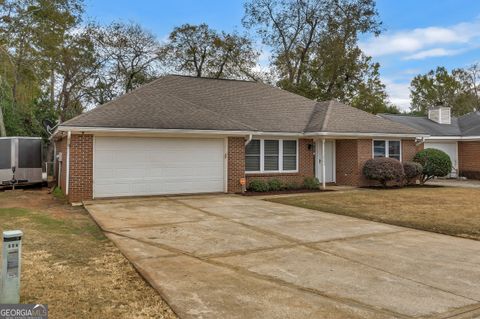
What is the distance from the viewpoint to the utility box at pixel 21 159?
15625 millimetres

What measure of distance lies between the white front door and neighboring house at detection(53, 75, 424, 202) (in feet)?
0.15

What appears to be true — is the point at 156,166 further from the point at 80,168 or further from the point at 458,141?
the point at 458,141

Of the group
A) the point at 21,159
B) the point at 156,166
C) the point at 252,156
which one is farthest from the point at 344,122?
the point at 21,159

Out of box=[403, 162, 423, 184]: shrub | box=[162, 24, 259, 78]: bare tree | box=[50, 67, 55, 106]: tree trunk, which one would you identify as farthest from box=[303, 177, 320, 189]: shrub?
box=[50, 67, 55, 106]: tree trunk

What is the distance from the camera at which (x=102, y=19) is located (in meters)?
27.7

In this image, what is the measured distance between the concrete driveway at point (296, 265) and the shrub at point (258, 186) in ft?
17.5

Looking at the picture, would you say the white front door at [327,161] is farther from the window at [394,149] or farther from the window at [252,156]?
the window at [252,156]

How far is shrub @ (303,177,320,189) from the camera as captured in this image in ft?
51.4

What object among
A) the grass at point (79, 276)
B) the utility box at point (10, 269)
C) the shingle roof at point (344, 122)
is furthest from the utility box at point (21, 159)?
the utility box at point (10, 269)

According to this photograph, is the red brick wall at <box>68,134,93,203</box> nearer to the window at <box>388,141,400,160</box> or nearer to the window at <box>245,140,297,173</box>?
the window at <box>245,140,297,173</box>

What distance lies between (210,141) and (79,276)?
933cm

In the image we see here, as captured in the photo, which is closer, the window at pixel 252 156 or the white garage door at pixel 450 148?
the window at pixel 252 156

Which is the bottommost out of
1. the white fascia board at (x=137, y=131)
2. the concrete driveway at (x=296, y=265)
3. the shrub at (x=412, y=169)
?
the concrete driveway at (x=296, y=265)

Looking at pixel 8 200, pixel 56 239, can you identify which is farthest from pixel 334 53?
pixel 56 239
